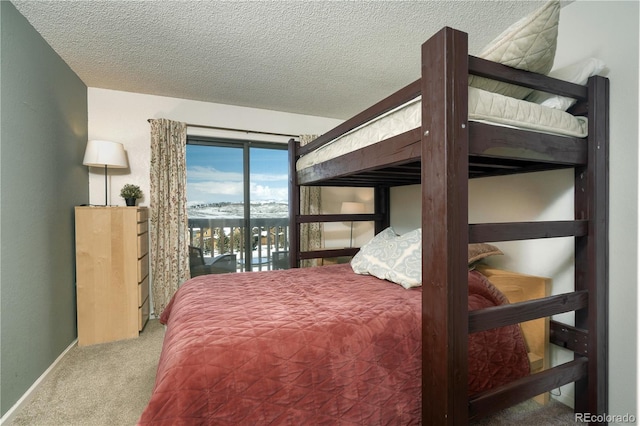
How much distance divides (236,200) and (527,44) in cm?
308

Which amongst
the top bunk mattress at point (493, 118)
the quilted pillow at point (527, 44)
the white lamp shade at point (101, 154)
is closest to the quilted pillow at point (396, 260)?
the top bunk mattress at point (493, 118)

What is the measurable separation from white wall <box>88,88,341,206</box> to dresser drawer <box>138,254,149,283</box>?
2.05 feet

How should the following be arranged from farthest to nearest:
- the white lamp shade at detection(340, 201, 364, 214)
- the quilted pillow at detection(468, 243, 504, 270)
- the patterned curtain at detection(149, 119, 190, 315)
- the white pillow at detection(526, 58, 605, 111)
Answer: the white lamp shade at detection(340, 201, 364, 214) → the patterned curtain at detection(149, 119, 190, 315) → the quilted pillow at detection(468, 243, 504, 270) → the white pillow at detection(526, 58, 605, 111)

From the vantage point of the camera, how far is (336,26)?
1.90m

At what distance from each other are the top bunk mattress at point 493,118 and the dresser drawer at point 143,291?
235cm

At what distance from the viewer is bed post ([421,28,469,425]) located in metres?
0.97

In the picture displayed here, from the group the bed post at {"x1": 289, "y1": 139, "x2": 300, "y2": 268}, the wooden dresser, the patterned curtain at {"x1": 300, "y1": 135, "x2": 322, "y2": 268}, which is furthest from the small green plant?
the patterned curtain at {"x1": 300, "y1": 135, "x2": 322, "y2": 268}

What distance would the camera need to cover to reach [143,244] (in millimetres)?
2801

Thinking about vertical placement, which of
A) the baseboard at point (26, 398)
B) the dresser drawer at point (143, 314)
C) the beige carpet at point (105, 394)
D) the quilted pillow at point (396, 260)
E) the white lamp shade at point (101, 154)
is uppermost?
the white lamp shade at point (101, 154)

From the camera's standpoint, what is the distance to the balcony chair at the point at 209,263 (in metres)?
3.41

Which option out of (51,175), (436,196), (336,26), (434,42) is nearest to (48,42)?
(51,175)

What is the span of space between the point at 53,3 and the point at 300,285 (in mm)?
2217

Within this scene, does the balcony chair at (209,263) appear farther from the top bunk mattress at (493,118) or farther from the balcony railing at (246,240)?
the top bunk mattress at (493,118)

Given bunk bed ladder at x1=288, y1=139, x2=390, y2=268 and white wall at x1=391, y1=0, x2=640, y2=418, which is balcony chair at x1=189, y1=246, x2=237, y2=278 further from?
white wall at x1=391, y1=0, x2=640, y2=418
